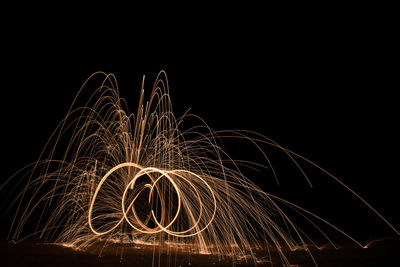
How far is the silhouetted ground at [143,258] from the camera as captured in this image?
261 inches

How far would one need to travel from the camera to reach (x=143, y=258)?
23.8 ft

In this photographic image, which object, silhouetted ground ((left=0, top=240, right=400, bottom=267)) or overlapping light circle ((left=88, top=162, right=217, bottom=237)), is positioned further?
overlapping light circle ((left=88, top=162, right=217, bottom=237))

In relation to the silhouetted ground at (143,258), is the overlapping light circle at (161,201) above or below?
above

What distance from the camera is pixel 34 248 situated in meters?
8.16

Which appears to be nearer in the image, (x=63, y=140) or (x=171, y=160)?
(x=171, y=160)

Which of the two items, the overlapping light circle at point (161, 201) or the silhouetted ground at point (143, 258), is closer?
the silhouetted ground at point (143, 258)

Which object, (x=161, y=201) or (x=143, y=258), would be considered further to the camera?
(x=161, y=201)

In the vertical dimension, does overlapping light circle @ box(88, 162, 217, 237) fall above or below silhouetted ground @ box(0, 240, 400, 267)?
above

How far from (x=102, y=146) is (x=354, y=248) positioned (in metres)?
6.86

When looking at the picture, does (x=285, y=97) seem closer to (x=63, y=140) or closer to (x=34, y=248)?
(x=63, y=140)

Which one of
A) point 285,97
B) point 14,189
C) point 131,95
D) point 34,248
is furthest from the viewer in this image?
point 285,97

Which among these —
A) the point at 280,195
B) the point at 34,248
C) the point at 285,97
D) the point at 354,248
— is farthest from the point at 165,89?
the point at 280,195

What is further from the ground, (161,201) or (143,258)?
(161,201)

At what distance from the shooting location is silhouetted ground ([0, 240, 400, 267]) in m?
6.63
